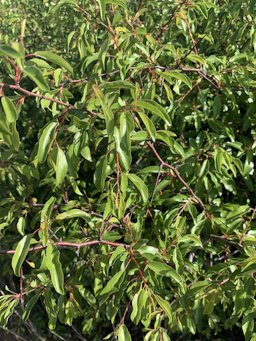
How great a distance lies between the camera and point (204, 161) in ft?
6.44

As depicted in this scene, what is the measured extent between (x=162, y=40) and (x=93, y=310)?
4.99 ft

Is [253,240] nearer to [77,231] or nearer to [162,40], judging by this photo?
[77,231]

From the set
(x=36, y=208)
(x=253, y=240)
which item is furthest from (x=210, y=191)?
(x=36, y=208)

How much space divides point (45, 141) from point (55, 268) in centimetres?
38

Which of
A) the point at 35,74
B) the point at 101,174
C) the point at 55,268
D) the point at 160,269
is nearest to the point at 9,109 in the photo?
the point at 35,74

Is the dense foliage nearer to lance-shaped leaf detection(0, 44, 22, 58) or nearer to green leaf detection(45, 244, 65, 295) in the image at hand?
green leaf detection(45, 244, 65, 295)

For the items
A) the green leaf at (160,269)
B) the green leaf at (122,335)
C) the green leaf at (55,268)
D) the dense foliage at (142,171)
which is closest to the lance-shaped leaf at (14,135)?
the dense foliage at (142,171)

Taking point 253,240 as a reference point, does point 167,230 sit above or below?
below

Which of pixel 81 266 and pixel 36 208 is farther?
pixel 36 208

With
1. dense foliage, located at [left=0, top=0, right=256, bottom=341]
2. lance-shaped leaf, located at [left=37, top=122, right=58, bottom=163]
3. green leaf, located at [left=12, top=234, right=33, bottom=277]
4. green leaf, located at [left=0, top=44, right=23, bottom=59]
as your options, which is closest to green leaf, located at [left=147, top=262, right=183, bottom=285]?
dense foliage, located at [left=0, top=0, right=256, bottom=341]

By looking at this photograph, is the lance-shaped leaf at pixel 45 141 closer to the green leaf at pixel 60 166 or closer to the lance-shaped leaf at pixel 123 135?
the green leaf at pixel 60 166

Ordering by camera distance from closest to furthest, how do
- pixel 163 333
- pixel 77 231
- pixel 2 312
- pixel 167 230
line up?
pixel 2 312
pixel 163 333
pixel 167 230
pixel 77 231

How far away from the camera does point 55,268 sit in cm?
137

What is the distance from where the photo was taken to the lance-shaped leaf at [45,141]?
1317mm
